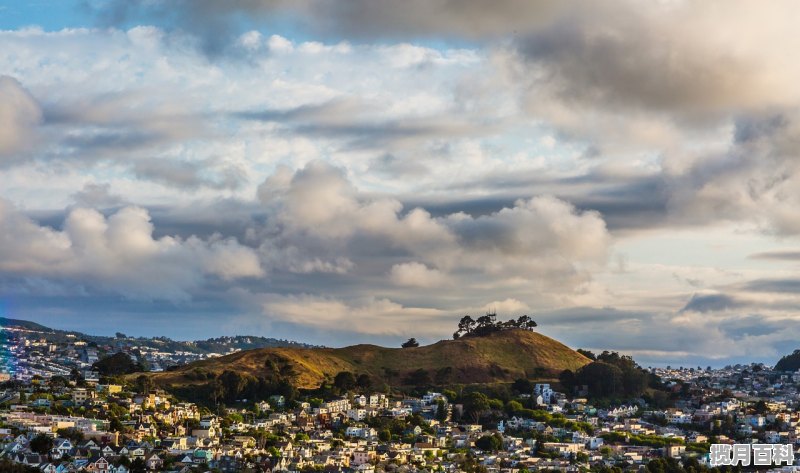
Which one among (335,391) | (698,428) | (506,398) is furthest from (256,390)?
(698,428)

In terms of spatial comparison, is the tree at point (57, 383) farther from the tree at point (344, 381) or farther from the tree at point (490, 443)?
the tree at point (490, 443)

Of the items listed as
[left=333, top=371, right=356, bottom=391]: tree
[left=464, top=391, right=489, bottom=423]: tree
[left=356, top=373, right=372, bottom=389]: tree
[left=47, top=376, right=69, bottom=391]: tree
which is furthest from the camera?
[left=356, top=373, right=372, bottom=389]: tree

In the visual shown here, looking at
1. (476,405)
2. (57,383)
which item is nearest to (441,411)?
(476,405)

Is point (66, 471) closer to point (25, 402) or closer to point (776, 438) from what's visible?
point (25, 402)

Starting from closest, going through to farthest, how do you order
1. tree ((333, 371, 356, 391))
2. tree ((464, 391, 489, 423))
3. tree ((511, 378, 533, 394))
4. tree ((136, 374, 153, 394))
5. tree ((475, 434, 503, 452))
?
tree ((475, 434, 503, 452)) < tree ((136, 374, 153, 394)) < tree ((464, 391, 489, 423)) < tree ((333, 371, 356, 391)) < tree ((511, 378, 533, 394))

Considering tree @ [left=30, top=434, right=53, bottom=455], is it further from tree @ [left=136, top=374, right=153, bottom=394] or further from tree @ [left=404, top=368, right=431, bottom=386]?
tree @ [left=404, top=368, right=431, bottom=386]

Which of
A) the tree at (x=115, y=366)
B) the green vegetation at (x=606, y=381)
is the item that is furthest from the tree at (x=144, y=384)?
the green vegetation at (x=606, y=381)
